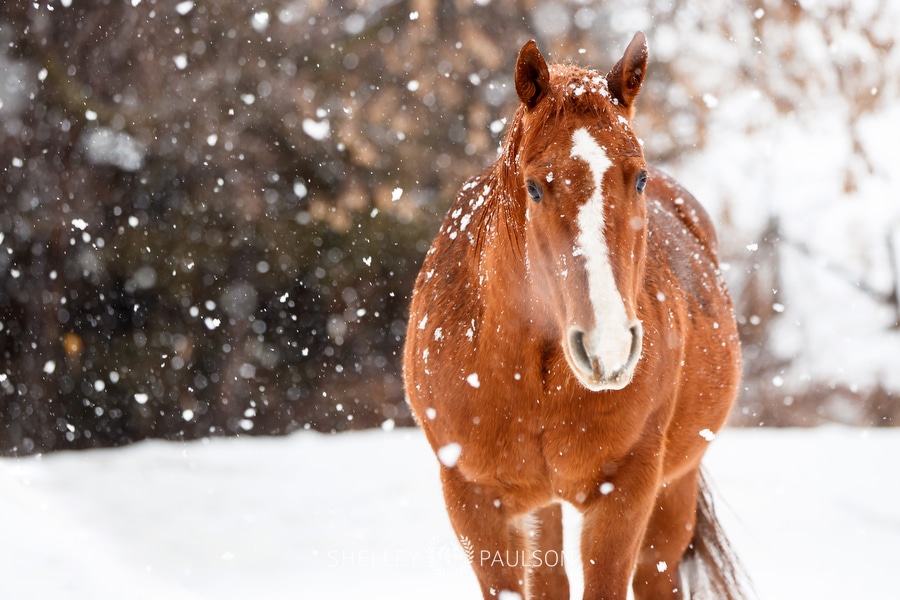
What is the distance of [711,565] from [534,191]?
2394mm

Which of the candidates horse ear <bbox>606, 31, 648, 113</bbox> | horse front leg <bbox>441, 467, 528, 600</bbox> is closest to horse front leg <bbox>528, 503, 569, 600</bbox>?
horse front leg <bbox>441, 467, 528, 600</bbox>

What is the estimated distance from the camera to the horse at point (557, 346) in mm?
2055

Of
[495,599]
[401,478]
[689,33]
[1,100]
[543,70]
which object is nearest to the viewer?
[543,70]

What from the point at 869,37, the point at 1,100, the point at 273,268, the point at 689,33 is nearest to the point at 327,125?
the point at 273,268

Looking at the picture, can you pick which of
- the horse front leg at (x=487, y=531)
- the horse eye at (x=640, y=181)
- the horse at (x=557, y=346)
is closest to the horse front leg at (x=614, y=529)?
the horse at (x=557, y=346)

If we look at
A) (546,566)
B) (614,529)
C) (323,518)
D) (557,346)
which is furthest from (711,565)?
(323,518)

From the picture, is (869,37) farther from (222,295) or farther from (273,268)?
(222,295)

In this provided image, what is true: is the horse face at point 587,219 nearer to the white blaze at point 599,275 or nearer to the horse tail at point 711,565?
the white blaze at point 599,275

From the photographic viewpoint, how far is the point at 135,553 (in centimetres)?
527

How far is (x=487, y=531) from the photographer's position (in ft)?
8.76

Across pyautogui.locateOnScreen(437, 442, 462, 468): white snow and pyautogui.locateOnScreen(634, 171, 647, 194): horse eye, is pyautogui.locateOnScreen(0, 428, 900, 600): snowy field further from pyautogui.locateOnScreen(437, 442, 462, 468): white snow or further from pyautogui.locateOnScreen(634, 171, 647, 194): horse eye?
pyautogui.locateOnScreen(634, 171, 647, 194): horse eye

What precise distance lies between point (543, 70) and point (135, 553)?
434cm

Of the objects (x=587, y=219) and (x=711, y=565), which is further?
(x=711, y=565)

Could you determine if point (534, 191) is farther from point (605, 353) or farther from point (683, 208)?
point (683, 208)
